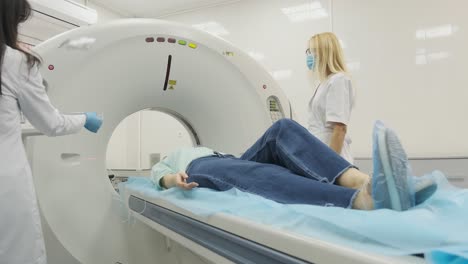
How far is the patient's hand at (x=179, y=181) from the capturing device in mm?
1057

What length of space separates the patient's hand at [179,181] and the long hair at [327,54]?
0.87 metres

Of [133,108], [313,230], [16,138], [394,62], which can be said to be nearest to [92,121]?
[16,138]

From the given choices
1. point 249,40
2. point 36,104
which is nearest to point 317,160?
point 36,104

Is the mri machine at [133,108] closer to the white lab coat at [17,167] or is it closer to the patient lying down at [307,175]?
the patient lying down at [307,175]

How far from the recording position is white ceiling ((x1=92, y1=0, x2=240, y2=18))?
3.20 metres

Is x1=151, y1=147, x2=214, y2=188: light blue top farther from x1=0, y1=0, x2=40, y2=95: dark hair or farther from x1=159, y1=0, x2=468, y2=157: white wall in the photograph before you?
x1=159, y1=0, x2=468, y2=157: white wall

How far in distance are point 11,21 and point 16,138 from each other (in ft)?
1.08

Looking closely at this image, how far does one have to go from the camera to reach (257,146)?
1.15m

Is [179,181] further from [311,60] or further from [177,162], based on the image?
[311,60]

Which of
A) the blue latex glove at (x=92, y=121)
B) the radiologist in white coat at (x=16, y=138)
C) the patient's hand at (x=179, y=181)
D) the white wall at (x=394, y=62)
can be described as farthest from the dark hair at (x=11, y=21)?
the white wall at (x=394, y=62)

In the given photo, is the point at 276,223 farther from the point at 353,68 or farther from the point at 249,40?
the point at 249,40

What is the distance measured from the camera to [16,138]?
1.03 metres

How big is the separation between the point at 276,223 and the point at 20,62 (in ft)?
2.80

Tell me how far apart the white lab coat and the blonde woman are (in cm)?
112
